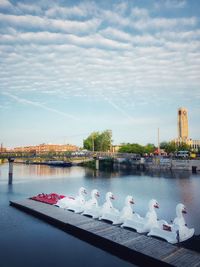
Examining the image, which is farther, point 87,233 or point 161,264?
point 87,233

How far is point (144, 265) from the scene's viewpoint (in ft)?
51.9

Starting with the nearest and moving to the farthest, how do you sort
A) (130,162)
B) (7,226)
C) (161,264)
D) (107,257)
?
(161,264) < (107,257) < (7,226) < (130,162)

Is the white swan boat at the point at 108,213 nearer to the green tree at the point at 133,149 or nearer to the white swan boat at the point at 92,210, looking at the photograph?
the white swan boat at the point at 92,210

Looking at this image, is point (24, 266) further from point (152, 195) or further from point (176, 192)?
point (176, 192)

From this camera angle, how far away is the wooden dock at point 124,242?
15.1m

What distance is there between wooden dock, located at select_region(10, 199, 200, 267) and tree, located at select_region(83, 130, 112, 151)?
120 m

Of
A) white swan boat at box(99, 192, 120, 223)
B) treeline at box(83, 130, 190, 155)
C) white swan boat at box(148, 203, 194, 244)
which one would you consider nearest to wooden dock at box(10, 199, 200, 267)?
white swan boat at box(148, 203, 194, 244)

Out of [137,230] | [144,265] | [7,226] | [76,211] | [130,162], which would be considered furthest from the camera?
[130,162]

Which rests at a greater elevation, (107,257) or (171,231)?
(171,231)

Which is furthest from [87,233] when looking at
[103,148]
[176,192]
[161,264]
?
[103,148]

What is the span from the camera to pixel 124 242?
699 inches

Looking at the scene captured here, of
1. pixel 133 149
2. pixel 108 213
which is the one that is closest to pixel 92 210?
pixel 108 213

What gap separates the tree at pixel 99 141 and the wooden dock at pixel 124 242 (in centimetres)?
11980

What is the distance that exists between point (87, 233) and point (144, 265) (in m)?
5.80
